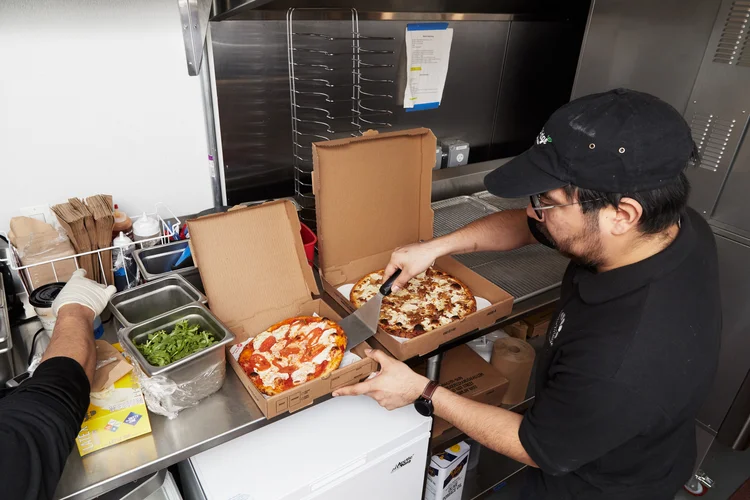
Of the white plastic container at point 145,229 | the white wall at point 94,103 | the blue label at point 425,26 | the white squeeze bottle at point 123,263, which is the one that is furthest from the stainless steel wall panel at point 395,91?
the white squeeze bottle at point 123,263

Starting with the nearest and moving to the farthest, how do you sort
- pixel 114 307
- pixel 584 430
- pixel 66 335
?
pixel 584 430, pixel 66 335, pixel 114 307

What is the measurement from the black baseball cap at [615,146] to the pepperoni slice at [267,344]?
727 millimetres

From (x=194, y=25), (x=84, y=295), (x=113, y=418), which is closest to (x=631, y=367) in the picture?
(x=113, y=418)

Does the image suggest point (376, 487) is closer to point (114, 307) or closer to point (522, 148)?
point (114, 307)

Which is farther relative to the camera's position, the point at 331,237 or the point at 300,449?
the point at 331,237

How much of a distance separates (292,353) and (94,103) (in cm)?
103

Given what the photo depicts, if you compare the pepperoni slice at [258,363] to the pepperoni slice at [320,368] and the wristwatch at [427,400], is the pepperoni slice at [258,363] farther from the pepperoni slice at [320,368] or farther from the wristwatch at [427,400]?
the wristwatch at [427,400]

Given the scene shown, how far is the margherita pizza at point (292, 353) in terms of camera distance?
3.87 ft

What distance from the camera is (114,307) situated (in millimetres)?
1188

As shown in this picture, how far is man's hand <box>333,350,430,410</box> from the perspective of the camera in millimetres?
1210

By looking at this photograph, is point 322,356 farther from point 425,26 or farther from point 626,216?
point 425,26

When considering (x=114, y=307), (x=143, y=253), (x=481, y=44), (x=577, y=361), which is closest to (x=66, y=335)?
(x=114, y=307)

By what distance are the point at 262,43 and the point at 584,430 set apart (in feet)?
5.25

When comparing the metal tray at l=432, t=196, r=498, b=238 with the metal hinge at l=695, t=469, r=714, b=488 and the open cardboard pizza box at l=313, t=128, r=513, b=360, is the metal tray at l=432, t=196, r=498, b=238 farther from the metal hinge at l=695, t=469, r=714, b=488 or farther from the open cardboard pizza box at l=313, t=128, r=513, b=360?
the metal hinge at l=695, t=469, r=714, b=488
